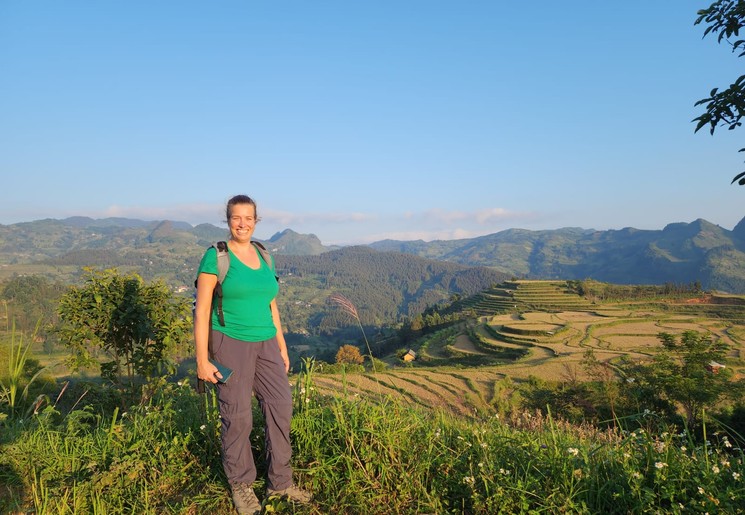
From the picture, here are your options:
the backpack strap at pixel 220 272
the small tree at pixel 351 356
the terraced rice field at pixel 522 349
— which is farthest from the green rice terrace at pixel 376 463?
the small tree at pixel 351 356

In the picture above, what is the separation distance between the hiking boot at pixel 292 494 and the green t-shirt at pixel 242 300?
102cm

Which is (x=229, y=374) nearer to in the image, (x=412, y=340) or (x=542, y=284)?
(x=412, y=340)

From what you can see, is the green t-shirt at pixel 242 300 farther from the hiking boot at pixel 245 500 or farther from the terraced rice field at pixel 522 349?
the terraced rice field at pixel 522 349

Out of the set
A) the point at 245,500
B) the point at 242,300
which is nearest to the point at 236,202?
the point at 242,300

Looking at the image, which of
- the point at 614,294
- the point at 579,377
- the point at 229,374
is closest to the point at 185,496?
the point at 229,374

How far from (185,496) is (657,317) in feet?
204

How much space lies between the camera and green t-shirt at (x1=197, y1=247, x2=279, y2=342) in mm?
2820

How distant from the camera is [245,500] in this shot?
264 centimetres

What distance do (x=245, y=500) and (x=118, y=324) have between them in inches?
138

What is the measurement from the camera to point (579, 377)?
28.4 meters

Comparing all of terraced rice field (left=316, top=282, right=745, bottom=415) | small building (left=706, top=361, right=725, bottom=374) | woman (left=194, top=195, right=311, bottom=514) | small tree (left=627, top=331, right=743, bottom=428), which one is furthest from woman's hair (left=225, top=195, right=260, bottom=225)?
small building (left=706, top=361, right=725, bottom=374)

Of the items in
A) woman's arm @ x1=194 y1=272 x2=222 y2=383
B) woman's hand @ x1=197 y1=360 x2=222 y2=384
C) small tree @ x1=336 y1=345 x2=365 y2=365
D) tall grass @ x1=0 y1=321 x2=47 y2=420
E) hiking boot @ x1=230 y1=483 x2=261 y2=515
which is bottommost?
small tree @ x1=336 y1=345 x2=365 y2=365

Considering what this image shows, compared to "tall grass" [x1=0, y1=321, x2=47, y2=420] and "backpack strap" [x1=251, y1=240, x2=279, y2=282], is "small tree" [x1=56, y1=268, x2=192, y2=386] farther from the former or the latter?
"backpack strap" [x1=251, y1=240, x2=279, y2=282]

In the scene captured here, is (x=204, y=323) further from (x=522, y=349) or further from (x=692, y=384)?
(x=522, y=349)
